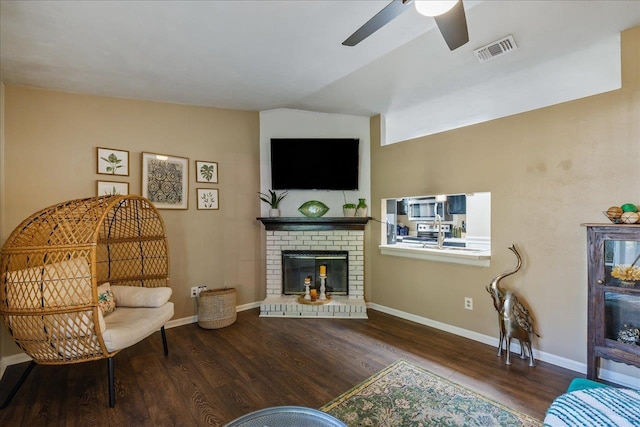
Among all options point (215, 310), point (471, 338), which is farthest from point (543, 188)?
point (215, 310)

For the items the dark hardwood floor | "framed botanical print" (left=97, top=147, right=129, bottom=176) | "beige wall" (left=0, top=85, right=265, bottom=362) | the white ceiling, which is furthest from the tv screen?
the dark hardwood floor

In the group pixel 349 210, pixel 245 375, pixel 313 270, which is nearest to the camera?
pixel 245 375

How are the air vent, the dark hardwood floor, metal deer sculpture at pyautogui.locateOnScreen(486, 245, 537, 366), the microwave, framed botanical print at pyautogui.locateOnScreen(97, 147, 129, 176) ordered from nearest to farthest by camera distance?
the dark hardwood floor
the air vent
metal deer sculpture at pyautogui.locateOnScreen(486, 245, 537, 366)
framed botanical print at pyautogui.locateOnScreen(97, 147, 129, 176)
the microwave

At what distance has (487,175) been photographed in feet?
8.94

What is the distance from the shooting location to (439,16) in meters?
1.40

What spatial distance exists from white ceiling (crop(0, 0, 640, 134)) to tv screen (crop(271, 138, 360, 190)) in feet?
2.36

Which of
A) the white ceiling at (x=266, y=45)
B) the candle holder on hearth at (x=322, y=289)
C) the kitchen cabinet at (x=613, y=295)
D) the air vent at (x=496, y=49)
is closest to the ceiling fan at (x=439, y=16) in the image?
the white ceiling at (x=266, y=45)

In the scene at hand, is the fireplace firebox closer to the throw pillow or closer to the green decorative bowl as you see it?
the green decorative bowl

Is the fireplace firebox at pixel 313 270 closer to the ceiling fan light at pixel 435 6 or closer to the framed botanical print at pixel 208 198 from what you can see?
Answer: the framed botanical print at pixel 208 198

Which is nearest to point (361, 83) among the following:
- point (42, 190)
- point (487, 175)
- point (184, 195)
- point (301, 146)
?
point (301, 146)

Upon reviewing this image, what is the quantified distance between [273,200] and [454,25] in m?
2.68

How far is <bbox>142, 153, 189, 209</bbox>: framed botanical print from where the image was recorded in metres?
3.10

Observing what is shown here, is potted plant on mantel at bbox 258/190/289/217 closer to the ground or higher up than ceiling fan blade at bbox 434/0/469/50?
closer to the ground

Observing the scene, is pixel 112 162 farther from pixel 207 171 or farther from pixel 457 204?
pixel 457 204
